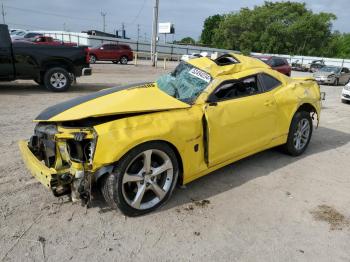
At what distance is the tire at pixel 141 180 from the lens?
3.37 m

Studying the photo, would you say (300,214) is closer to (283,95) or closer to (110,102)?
(283,95)

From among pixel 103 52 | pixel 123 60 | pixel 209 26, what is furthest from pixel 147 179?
pixel 209 26

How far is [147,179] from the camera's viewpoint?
361cm

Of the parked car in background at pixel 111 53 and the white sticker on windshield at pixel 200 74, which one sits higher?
the white sticker on windshield at pixel 200 74

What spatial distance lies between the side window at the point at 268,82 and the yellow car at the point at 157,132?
0.02m

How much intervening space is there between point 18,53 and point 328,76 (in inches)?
750

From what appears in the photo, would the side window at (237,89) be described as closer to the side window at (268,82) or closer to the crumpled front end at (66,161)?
the side window at (268,82)

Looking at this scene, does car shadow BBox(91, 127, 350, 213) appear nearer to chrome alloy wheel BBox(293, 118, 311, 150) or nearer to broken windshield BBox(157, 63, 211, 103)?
chrome alloy wheel BBox(293, 118, 311, 150)

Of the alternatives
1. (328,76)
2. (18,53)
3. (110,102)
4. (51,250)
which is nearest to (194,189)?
(110,102)

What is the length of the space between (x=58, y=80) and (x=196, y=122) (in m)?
8.01

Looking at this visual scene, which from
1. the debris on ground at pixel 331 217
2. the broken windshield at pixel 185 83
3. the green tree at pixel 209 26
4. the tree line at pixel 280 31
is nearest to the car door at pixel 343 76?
the broken windshield at pixel 185 83

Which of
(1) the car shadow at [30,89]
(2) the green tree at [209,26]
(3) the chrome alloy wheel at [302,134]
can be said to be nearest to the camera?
(3) the chrome alloy wheel at [302,134]

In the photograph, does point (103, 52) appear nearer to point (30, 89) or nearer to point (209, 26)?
point (30, 89)

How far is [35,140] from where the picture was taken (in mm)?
3941
